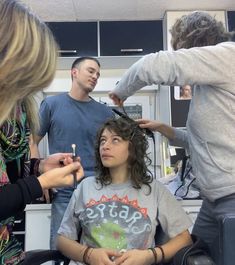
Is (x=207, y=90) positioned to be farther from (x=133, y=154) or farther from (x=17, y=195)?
(x=17, y=195)

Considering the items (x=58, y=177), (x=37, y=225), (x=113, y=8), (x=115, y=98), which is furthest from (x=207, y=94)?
(x=113, y=8)

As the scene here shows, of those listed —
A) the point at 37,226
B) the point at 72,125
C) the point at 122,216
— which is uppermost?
the point at 72,125

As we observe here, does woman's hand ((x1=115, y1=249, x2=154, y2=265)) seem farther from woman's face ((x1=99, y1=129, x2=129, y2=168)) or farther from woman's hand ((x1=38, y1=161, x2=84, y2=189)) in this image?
woman's hand ((x1=38, y1=161, x2=84, y2=189))

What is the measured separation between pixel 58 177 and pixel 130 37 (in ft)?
8.92

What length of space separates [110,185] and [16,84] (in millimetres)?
768

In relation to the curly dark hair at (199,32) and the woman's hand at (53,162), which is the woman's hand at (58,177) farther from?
the curly dark hair at (199,32)

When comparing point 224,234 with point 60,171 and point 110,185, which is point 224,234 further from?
point 110,185

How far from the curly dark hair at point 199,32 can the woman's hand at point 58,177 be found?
633 millimetres

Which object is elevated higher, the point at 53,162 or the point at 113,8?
the point at 113,8

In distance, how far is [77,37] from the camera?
347 cm

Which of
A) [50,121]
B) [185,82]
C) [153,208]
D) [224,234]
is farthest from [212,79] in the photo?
[50,121]

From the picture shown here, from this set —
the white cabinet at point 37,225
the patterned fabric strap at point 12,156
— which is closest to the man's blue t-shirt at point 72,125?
the white cabinet at point 37,225

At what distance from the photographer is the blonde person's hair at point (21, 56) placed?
873 millimetres

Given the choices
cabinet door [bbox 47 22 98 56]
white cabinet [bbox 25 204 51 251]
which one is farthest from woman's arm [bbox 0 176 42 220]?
cabinet door [bbox 47 22 98 56]
